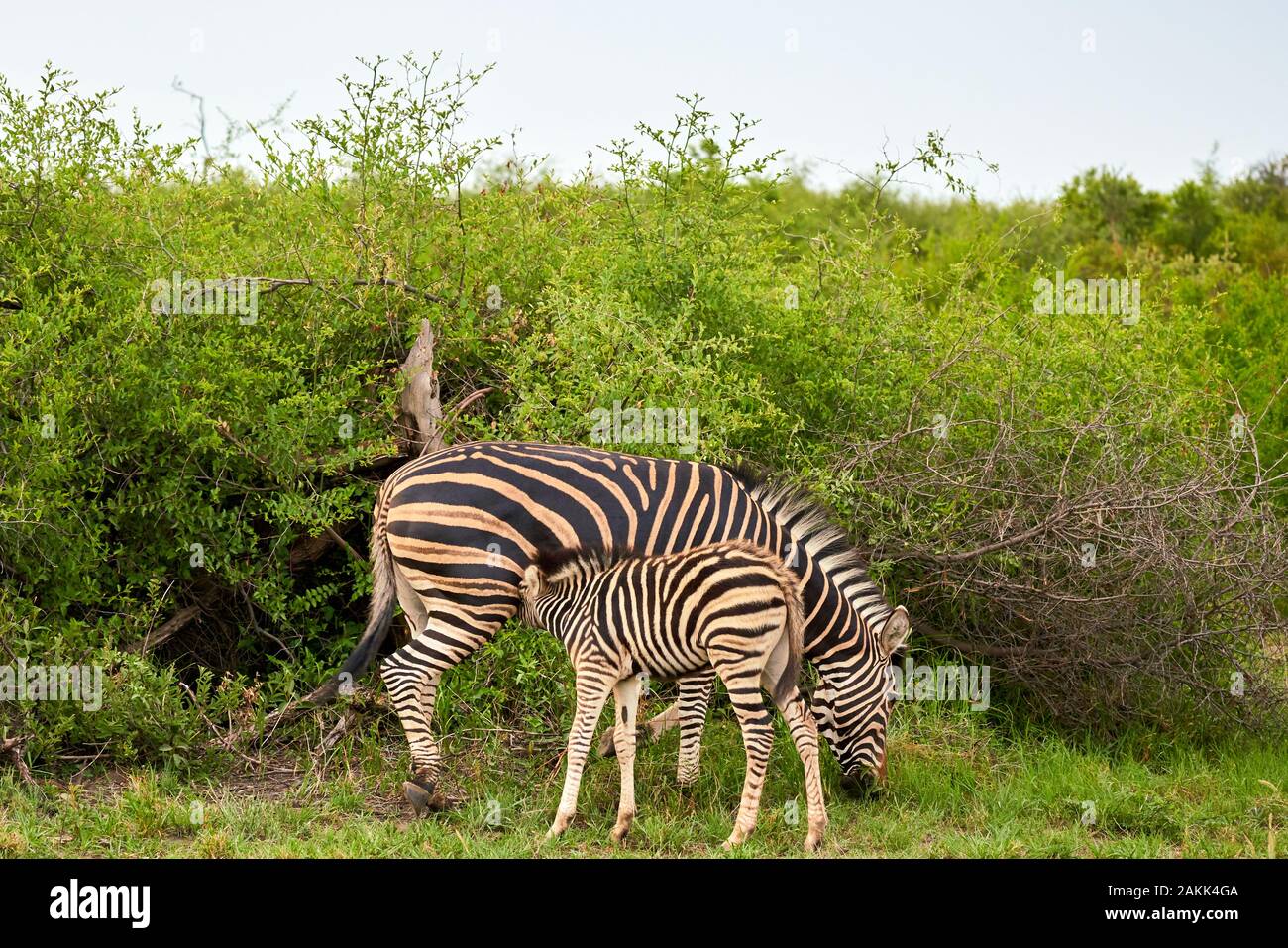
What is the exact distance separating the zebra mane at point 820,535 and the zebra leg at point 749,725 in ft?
3.50

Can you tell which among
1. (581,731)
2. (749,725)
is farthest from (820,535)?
(581,731)

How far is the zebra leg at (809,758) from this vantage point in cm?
647

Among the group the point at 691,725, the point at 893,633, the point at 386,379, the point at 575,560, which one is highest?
the point at 386,379

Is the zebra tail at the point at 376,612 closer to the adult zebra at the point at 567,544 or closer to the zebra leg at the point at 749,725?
the adult zebra at the point at 567,544

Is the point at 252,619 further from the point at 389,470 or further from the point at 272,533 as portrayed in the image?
the point at 389,470

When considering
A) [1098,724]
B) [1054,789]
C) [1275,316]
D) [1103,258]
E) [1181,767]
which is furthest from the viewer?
[1103,258]

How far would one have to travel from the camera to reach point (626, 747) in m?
6.64

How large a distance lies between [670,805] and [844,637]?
1.23m

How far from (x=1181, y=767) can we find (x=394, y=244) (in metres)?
5.63

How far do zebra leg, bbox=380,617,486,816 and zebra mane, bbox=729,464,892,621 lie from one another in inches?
64.3

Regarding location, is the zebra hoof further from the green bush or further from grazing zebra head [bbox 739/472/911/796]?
grazing zebra head [bbox 739/472/911/796]

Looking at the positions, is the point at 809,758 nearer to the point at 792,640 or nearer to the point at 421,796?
the point at 792,640
